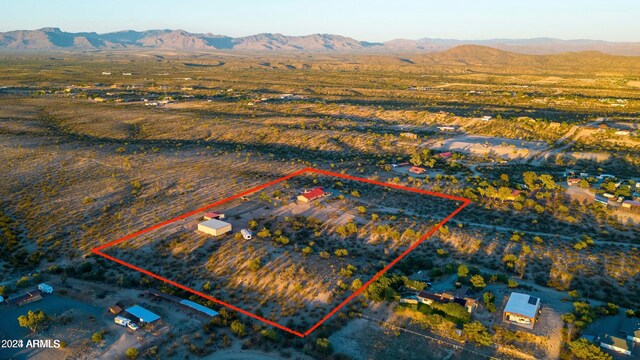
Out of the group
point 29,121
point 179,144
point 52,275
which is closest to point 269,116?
point 179,144

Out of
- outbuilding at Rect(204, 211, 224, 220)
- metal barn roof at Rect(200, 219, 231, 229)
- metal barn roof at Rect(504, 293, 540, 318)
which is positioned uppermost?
metal barn roof at Rect(200, 219, 231, 229)

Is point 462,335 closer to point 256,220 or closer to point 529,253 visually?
point 529,253

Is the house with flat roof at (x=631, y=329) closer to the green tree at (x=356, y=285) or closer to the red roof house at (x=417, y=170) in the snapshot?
the green tree at (x=356, y=285)

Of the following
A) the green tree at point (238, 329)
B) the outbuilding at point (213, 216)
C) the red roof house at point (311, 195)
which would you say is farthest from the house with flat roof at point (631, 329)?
the outbuilding at point (213, 216)

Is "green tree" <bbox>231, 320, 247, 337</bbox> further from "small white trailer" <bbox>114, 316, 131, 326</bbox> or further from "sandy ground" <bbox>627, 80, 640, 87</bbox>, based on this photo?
"sandy ground" <bbox>627, 80, 640, 87</bbox>

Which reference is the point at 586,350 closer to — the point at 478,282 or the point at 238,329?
the point at 478,282

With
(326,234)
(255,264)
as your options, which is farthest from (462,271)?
(255,264)

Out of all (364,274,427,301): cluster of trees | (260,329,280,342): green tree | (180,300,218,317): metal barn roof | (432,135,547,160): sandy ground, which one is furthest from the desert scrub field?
(432,135,547,160): sandy ground
